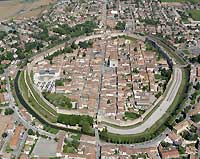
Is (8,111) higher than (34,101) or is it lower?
higher

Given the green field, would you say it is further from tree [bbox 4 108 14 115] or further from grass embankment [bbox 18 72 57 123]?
tree [bbox 4 108 14 115]

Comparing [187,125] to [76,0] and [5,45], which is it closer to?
[5,45]

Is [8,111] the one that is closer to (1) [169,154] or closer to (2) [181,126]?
(1) [169,154]

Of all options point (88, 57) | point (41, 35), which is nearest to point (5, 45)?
point (41, 35)

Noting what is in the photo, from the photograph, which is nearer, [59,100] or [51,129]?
[51,129]

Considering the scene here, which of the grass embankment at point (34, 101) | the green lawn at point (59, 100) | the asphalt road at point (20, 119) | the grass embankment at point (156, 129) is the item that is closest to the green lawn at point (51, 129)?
the asphalt road at point (20, 119)

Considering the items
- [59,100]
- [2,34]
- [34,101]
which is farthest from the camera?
[2,34]

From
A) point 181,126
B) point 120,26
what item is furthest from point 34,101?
point 120,26
